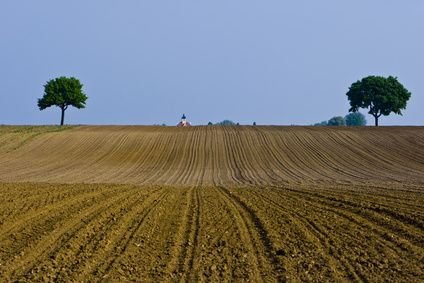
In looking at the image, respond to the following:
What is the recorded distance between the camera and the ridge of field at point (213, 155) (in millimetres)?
33812

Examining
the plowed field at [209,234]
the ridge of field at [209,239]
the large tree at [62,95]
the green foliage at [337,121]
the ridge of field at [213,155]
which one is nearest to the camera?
the ridge of field at [209,239]

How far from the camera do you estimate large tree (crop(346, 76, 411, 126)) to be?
3076 inches

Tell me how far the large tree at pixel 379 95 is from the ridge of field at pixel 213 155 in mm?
17815

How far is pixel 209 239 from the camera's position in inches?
451

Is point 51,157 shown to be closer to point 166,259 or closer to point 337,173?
point 337,173

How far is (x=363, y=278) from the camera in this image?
8.53m

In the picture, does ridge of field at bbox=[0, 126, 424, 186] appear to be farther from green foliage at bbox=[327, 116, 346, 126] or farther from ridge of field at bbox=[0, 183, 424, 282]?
green foliage at bbox=[327, 116, 346, 126]

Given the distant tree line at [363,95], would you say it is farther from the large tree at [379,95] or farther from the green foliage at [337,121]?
the green foliage at [337,121]

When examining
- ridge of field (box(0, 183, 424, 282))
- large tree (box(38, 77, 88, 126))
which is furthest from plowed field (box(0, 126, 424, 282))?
large tree (box(38, 77, 88, 126))

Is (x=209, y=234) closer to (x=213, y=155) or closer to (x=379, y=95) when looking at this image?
(x=213, y=155)

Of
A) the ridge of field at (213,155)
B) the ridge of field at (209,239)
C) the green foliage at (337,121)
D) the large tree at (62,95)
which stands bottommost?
the ridge of field at (209,239)

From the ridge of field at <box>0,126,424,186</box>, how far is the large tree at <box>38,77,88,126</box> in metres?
12.3

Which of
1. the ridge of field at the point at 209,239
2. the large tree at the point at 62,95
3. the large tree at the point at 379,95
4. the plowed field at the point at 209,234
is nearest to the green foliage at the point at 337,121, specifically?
the large tree at the point at 379,95

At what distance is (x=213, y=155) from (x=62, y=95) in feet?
125
